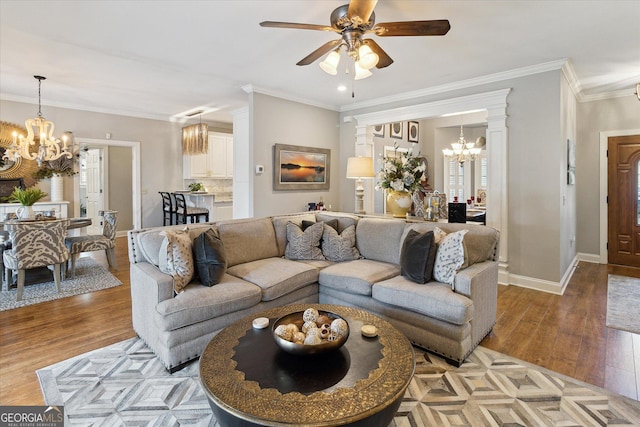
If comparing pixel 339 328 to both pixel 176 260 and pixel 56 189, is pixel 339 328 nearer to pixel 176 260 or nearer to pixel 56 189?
pixel 176 260

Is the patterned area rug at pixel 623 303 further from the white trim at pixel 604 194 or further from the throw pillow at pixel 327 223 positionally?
the throw pillow at pixel 327 223

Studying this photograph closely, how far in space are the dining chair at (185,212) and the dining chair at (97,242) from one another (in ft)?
5.93

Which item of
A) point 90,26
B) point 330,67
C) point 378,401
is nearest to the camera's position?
point 378,401

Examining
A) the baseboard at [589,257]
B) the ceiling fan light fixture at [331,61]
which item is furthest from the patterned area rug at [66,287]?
the baseboard at [589,257]

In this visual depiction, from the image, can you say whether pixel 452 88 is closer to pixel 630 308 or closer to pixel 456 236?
pixel 456 236

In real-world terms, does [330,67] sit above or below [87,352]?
above

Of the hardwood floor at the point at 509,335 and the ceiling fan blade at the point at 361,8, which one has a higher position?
the ceiling fan blade at the point at 361,8

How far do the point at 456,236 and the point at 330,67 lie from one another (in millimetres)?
1631

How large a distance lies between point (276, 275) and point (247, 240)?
639 millimetres

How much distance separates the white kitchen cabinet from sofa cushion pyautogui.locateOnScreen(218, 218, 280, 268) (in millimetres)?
4617

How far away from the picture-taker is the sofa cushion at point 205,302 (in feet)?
7.36

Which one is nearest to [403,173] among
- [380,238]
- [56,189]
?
[380,238]

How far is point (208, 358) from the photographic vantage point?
1645mm

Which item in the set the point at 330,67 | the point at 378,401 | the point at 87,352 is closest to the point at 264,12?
the point at 330,67
